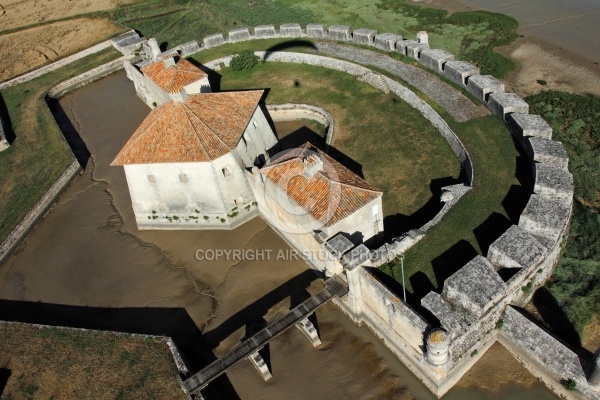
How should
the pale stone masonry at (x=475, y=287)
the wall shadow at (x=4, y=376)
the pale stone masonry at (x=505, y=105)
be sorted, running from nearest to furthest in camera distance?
the pale stone masonry at (x=475, y=287)
the wall shadow at (x=4, y=376)
the pale stone masonry at (x=505, y=105)

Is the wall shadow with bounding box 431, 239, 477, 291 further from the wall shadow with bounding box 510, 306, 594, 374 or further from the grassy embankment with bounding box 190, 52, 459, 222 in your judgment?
the grassy embankment with bounding box 190, 52, 459, 222

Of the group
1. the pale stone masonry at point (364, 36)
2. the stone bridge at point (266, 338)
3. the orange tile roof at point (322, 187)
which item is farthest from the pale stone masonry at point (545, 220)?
the pale stone masonry at point (364, 36)

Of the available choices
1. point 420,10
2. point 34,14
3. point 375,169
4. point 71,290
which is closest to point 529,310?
point 375,169

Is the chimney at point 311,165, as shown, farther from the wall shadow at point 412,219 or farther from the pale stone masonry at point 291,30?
the pale stone masonry at point 291,30

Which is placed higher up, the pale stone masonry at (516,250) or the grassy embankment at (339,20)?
the grassy embankment at (339,20)

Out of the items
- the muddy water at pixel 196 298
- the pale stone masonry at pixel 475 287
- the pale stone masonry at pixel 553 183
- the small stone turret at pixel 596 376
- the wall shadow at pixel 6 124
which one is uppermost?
the pale stone masonry at pixel 553 183

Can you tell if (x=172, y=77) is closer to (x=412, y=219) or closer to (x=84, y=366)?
(x=412, y=219)
